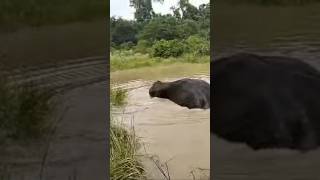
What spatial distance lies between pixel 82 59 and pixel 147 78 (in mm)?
972

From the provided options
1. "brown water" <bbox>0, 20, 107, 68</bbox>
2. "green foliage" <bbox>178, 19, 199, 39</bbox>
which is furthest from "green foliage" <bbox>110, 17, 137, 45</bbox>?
"brown water" <bbox>0, 20, 107, 68</bbox>

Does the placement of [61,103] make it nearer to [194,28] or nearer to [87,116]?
[87,116]

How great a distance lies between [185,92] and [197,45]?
0.24 meters

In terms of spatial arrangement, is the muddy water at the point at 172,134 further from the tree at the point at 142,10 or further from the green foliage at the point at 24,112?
the green foliage at the point at 24,112

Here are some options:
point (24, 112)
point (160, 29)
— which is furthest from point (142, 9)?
point (24, 112)

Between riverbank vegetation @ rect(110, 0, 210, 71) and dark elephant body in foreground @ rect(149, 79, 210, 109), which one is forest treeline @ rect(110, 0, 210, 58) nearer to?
riverbank vegetation @ rect(110, 0, 210, 71)

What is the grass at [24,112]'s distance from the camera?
1.29 metres

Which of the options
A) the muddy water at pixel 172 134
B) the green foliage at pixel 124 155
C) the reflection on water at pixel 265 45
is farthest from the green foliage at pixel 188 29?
the reflection on water at pixel 265 45

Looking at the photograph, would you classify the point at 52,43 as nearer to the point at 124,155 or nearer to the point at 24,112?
the point at 24,112

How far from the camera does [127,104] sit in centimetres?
230

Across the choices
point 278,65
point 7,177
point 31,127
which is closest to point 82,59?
point 31,127

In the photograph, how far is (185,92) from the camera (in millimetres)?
2314

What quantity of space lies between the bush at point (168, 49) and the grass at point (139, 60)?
2 centimetres

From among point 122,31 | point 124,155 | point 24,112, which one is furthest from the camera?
point 122,31
